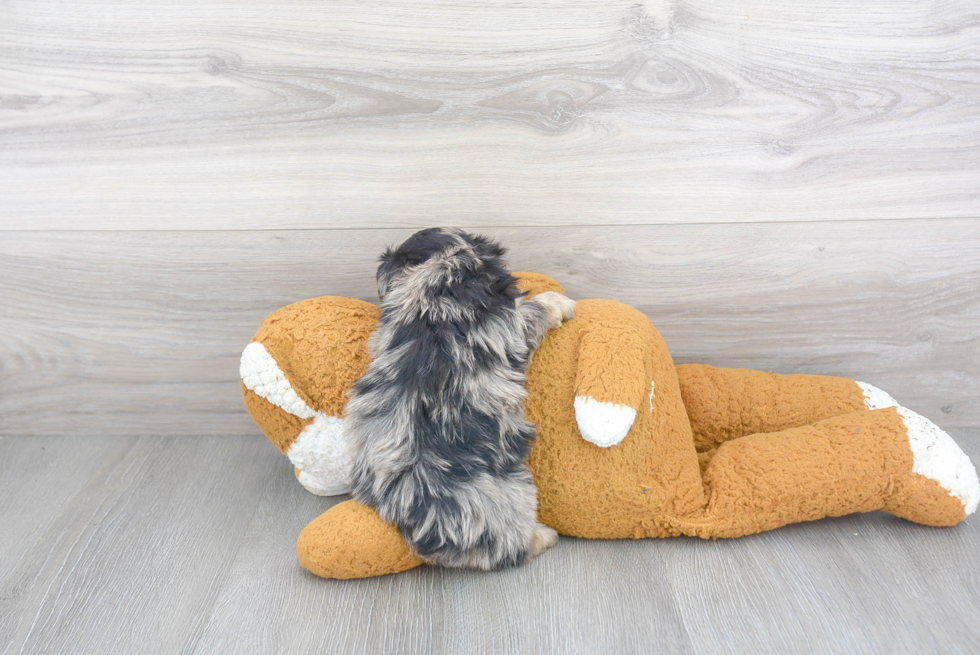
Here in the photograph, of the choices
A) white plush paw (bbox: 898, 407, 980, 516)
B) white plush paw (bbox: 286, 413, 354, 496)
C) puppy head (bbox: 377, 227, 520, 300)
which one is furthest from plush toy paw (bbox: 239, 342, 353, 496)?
white plush paw (bbox: 898, 407, 980, 516)

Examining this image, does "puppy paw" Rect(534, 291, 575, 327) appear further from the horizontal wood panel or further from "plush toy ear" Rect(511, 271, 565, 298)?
the horizontal wood panel

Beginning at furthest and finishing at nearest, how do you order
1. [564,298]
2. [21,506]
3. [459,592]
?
[21,506]
[564,298]
[459,592]

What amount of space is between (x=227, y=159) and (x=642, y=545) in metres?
0.89

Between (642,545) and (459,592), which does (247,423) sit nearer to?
(459,592)

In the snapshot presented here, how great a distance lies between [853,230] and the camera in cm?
118

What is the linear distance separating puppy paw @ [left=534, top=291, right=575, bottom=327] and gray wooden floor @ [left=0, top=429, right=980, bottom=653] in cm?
32

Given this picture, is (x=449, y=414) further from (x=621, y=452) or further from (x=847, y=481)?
(x=847, y=481)

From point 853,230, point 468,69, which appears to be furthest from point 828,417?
point 468,69

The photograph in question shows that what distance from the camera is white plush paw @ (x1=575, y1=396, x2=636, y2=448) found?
2.89 ft

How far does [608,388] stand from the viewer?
2.92ft

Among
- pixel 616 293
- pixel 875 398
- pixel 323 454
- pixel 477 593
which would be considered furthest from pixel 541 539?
pixel 875 398

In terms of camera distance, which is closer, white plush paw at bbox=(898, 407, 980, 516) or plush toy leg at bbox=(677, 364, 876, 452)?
white plush paw at bbox=(898, 407, 980, 516)

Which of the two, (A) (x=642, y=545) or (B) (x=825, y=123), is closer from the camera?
(A) (x=642, y=545)

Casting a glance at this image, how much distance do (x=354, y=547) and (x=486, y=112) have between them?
2.28 feet
